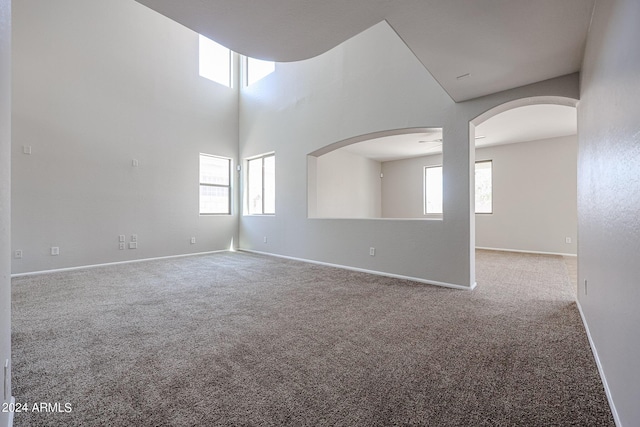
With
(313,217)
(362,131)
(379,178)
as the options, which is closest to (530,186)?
(379,178)

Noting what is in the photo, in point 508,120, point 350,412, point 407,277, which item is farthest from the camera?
point 508,120

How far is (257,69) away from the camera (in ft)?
22.6

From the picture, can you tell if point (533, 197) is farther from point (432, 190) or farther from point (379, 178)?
point (379, 178)

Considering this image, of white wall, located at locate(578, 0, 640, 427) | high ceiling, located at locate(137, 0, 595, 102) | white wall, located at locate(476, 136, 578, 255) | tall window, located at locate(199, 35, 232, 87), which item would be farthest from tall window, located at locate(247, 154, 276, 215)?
white wall, located at locate(476, 136, 578, 255)

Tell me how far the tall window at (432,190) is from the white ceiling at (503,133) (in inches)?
23.4

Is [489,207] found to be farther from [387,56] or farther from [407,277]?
[387,56]

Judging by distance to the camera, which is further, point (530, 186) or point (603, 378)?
point (530, 186)

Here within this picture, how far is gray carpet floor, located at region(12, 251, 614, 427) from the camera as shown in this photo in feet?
4.54

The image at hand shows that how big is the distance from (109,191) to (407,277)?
17.8ft

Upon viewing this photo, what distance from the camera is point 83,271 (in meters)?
4.49

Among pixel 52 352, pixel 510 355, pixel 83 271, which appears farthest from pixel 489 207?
pixel 83 271

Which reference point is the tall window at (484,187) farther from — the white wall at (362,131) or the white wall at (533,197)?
the white wall at (362,131)

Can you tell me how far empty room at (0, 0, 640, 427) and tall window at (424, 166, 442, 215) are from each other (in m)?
0.07

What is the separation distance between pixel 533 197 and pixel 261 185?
6442mm
